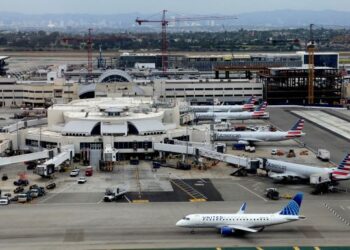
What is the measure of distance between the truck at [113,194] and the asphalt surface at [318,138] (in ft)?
107

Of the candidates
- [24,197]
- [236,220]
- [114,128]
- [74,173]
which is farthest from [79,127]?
[236,220]

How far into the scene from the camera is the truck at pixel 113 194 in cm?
6977

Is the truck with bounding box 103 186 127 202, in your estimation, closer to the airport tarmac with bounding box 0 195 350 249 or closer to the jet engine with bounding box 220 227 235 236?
the airport tarmac with bounding box 0 195 350 249

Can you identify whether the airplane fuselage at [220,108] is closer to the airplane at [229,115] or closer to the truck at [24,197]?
the airplane at [229,115]

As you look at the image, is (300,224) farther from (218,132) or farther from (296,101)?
(296,101)

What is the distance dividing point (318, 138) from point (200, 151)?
97.0 feet

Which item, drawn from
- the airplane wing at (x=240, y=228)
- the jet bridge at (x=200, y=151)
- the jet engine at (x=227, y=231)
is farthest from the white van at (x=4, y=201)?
the jet bridge at (x=200, y=151)

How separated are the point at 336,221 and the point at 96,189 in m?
26.9

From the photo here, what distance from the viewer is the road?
2183 inches

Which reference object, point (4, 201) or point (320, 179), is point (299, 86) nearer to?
point (320, 179)

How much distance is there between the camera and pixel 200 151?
289ft

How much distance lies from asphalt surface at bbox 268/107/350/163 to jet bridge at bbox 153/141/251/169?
50.8 ft

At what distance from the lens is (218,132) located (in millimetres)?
105562

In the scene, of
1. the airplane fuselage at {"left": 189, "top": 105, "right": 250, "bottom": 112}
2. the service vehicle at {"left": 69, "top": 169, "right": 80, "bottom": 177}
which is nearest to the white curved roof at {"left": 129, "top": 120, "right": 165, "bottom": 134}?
the service vehicle at {"left": 69, "top": 169, "right": 80, "bottom": 177}
